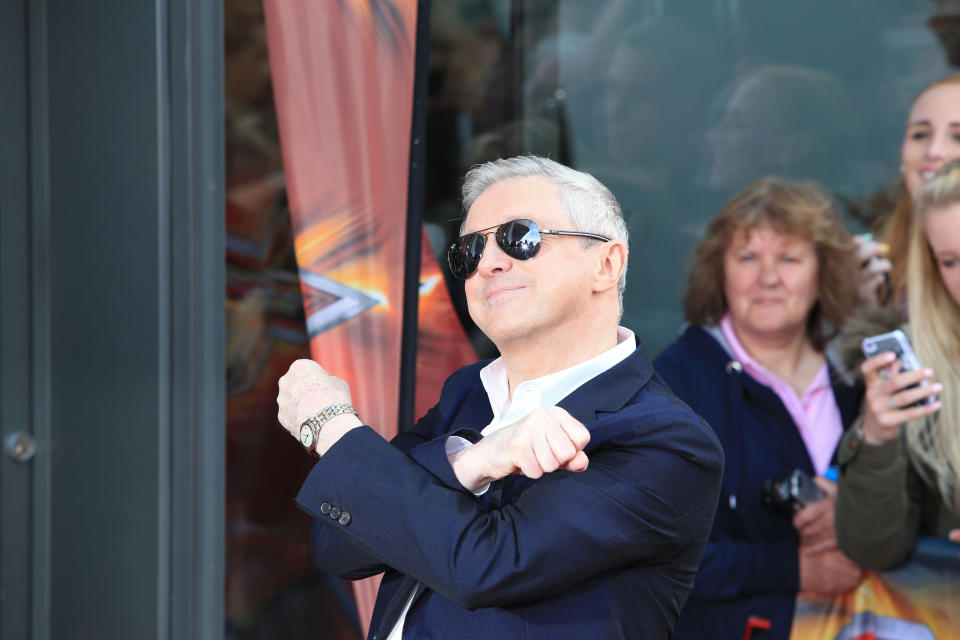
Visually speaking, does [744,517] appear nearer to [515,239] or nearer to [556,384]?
[556,384]

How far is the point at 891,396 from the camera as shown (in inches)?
105

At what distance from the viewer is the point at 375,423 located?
250 cm

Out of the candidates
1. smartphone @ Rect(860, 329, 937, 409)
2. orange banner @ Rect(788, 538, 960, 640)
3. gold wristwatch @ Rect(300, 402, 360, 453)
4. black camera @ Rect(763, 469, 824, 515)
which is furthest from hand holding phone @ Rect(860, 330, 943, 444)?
gold wristwatch @ Rect(300, 402, 360, 453)

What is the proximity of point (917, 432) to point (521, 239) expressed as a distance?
5.20ft

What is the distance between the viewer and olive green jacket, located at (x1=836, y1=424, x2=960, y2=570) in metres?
2.72

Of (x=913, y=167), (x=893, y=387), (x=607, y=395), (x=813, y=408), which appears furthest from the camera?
(x=913, y=167)

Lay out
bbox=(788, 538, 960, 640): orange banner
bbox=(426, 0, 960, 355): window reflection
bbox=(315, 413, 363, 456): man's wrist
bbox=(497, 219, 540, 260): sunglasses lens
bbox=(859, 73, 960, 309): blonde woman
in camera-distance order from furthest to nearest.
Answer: bbox=(426, 0, 960, 355): window reflection
bbox=(859, 73, 960, 309): blonde woman
bbox=(788, 538, 960, 640): orange banner
bbox=(497, 219, 540, 260): sunglasses lens
bbox=(315, 413, 363, 456): man's wrist

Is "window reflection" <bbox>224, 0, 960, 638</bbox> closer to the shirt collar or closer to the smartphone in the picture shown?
the smartphone

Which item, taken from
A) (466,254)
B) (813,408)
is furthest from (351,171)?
(813,408)

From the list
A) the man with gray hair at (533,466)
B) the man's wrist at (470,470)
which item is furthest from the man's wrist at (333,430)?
the man's wrist at (470,470)

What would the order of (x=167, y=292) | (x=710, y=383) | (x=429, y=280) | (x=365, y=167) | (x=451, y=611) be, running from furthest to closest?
1. (x=710, y=383)
2. (x=429, y=280)
3. (x=365, y=167)
4. (x=167, y=292)
5. (x=451, y=611)

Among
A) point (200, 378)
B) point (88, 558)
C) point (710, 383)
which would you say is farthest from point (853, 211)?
point (88, 558)

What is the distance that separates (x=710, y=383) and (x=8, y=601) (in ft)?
6.47

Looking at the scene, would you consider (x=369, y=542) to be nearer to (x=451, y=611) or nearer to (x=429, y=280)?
(x=451, y=611)
